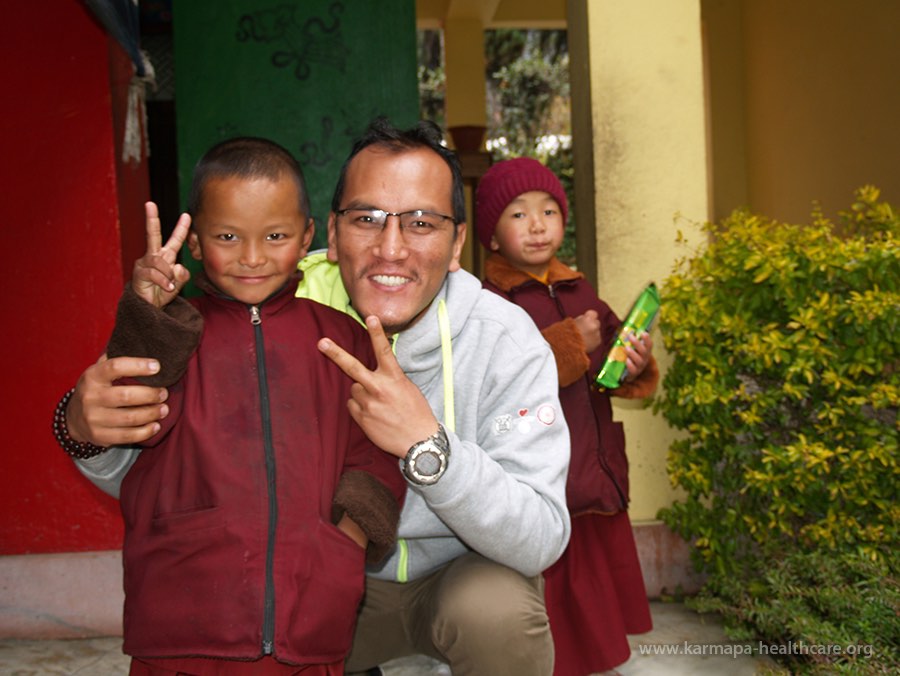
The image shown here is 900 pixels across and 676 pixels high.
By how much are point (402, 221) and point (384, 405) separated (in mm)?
517

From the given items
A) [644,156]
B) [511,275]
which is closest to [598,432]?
[511,275]

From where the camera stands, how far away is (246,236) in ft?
6.41

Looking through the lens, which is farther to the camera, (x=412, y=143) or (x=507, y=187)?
(x=507, y=187)

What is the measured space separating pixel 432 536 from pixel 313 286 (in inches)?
28.2

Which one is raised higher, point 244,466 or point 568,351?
point 568,351

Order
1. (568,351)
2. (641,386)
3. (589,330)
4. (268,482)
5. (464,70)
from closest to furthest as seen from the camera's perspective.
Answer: (268,482) → (568,351) → (589,330) → (641,386) → (464,70)

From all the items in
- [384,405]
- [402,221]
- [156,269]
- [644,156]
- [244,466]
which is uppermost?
[644,156]

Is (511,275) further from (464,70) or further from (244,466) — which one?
(464,70)

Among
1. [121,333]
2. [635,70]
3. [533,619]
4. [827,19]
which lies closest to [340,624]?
[533,619]

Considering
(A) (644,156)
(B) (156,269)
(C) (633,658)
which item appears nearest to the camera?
(B) (156,269)

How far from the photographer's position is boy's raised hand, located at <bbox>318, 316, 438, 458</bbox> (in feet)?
5.90

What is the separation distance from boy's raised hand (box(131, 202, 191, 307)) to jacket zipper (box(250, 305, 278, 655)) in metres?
0.23

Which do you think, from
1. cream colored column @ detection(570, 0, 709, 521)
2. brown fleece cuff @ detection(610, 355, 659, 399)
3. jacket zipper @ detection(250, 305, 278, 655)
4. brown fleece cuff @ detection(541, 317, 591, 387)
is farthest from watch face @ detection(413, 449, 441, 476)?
cream colored column @ detection(570, 0, 709, 521)

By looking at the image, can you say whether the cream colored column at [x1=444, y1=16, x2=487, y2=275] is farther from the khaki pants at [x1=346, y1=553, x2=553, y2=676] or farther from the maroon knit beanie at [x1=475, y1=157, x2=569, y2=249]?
the khaki pants at [x1=346, y1=553, x2=553, y2=676]
